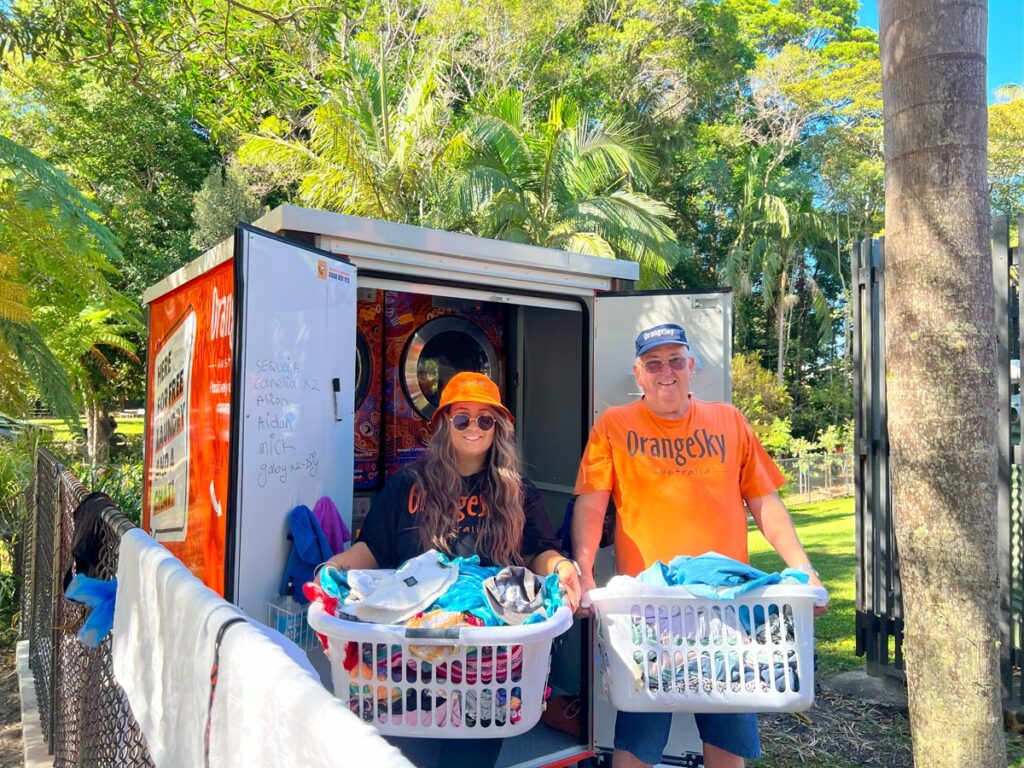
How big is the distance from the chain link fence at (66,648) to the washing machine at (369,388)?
64.2 inches

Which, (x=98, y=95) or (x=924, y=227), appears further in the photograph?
(x=98, y=95)

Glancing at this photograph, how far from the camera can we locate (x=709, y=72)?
22.5 metres

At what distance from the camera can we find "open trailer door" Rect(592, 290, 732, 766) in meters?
3.70

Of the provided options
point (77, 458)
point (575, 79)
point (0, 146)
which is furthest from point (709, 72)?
point (0, 146)

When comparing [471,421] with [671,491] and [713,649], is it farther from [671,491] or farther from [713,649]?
[713,649]

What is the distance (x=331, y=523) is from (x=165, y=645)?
1.40 m

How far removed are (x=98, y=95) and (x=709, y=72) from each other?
15905 millimetres

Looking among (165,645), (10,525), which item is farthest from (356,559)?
(10,525)

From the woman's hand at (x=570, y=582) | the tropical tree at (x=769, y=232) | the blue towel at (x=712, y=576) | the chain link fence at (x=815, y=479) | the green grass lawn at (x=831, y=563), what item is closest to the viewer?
the blue towel at (x=712, y=576)

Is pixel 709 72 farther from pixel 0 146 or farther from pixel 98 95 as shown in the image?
pixel 0 146

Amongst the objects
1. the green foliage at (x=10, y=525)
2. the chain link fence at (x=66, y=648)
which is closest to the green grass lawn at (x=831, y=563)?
the chain link fence at (x=66, y=648)

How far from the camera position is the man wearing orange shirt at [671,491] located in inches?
112

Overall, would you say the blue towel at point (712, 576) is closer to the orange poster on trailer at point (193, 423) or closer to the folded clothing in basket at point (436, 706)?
the folded clothing in basket at point (436, 706)

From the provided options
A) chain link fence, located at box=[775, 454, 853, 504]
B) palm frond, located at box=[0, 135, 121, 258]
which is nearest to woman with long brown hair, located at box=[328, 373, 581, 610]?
A: palm frond, located at box=[0, 135, 121, 258]
